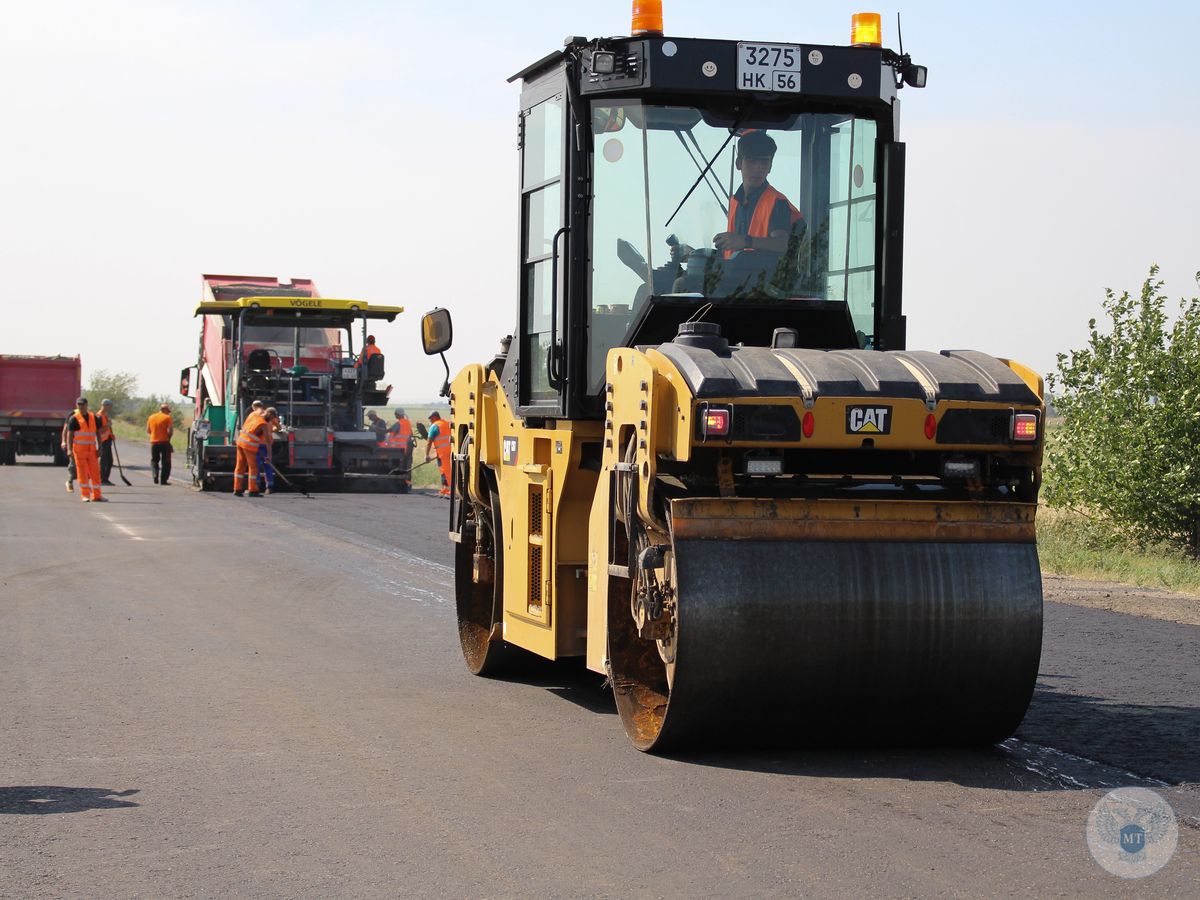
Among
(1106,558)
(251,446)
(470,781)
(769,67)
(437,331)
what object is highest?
(769,67)

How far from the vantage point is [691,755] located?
6.30 meters

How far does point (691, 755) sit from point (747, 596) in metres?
0.82

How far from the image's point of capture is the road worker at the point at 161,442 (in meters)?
29.2

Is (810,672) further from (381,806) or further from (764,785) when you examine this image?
(381,806)

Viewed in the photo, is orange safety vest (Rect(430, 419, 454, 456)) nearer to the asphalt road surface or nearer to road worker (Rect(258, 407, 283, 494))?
road worker (Rect(258, 407, 283, 494))

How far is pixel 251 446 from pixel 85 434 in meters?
2.75

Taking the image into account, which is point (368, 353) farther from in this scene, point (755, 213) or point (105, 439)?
point (755, 213)

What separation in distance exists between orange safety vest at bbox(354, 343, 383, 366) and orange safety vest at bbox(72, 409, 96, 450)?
5154 mm

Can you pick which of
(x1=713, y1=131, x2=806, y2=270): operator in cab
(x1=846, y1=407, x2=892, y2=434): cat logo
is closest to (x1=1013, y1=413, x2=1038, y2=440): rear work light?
(x1=846, y1=407, x2=892, y2=434): cat logo

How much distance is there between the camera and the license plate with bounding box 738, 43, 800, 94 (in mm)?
7109

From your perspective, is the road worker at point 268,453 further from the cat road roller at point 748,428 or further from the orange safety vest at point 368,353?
the cat road roller at point 748,428

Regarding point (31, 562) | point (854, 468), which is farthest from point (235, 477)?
point (854, 468)

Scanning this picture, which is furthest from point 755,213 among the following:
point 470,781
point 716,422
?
point 470,781

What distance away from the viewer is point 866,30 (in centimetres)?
734
